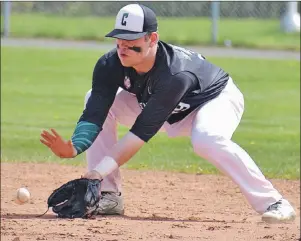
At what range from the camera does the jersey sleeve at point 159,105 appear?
252 inches

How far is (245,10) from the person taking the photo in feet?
84.7

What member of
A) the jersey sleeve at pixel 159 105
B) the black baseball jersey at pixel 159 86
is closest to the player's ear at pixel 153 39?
the black baseball jersey at pixel 159 86

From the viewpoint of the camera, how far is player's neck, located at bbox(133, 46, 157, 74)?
653 cm

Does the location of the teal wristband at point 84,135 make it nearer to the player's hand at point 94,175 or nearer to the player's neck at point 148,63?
the player's hand at point 94,175

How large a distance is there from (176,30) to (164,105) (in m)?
18.8

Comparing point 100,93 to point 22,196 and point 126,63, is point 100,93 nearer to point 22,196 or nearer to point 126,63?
point 126,63

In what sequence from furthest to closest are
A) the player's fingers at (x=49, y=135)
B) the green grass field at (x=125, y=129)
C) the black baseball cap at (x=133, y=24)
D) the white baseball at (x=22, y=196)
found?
the green grass field at (x=125, y=129), the white baseball at (x=22, y=196), the black baseball cap at (x=133, y=24), the player's fingers at (x=49, y=135)

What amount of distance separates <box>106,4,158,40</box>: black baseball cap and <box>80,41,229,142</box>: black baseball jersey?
0.29 m

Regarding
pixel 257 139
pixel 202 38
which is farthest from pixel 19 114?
pixel 202 38

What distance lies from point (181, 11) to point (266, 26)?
447cm

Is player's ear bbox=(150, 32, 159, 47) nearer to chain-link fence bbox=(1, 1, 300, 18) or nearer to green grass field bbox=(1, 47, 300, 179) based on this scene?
green grass field bbox=(1, 47, 300, 179)

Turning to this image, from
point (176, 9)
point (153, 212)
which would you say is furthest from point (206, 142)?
point (176, 9)

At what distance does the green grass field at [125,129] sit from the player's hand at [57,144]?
3.84 meters

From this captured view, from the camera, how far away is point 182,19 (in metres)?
26.7
